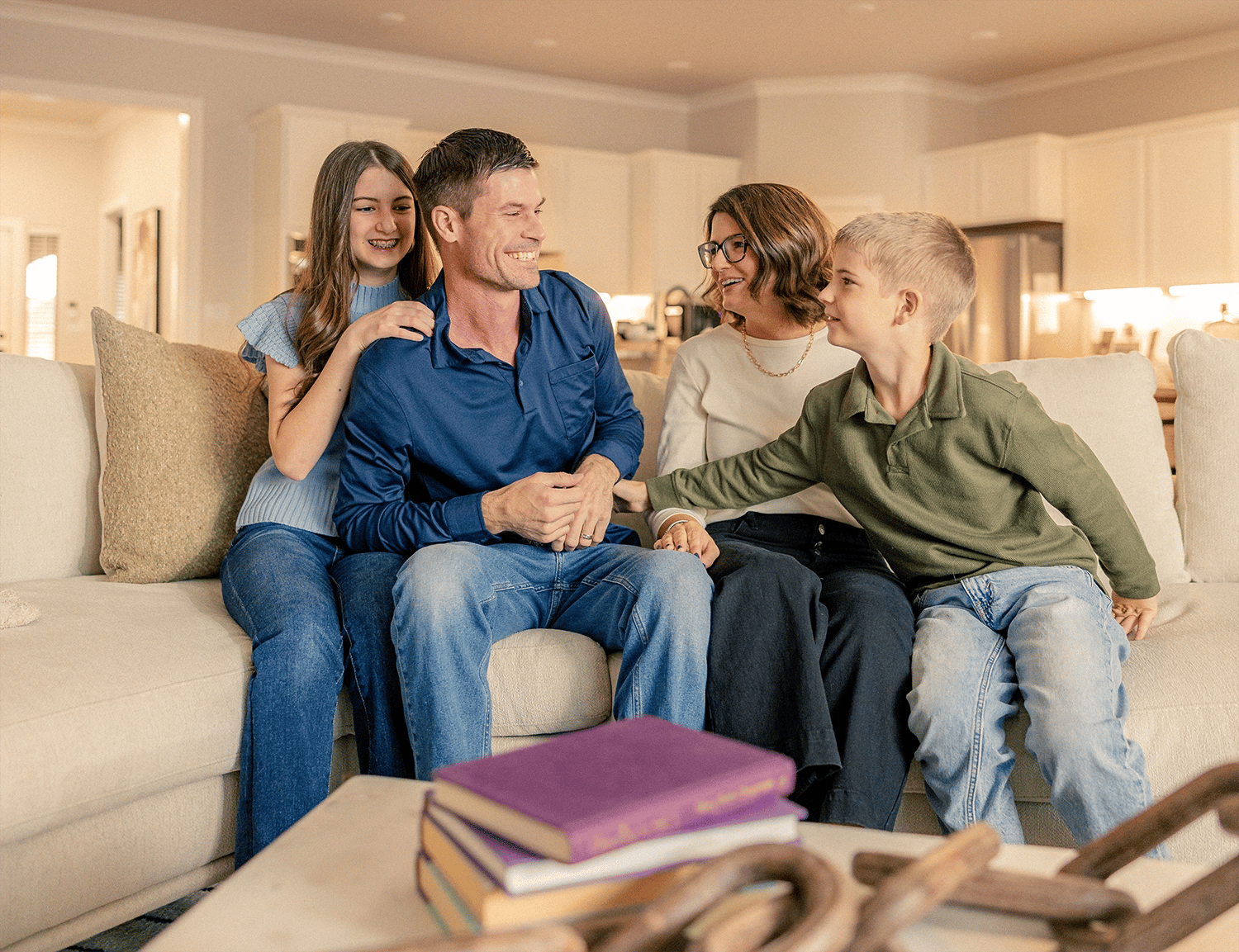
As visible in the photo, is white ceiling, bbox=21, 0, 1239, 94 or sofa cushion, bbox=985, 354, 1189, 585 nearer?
sofa cushion, bbox=985, 354, 1189, 585

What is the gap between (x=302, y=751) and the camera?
156 centimetres

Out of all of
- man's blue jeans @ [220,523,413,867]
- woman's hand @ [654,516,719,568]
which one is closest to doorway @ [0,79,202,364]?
man's blue jeans @ [220,523,413,867]

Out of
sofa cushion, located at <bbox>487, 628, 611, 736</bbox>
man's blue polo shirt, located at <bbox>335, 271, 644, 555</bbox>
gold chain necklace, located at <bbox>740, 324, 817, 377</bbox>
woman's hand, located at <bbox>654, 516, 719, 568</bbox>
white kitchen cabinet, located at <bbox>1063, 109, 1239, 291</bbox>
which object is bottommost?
sofa cushion, located at <bbox>487, 628, 611, 736</bbox>

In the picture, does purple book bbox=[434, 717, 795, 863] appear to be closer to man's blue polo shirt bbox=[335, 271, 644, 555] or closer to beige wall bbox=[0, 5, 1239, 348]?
man's blue polo shirt bbox=[335, 271, 644, 555]

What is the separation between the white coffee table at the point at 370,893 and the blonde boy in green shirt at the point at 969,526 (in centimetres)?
53

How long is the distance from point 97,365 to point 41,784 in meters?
0.92

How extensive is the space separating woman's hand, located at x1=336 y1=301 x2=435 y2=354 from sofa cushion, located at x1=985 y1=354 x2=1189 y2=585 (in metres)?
1.07

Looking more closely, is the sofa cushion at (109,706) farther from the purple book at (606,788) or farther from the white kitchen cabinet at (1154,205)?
the white kitchen cabinet at (1154,205)

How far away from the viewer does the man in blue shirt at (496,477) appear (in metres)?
1.58

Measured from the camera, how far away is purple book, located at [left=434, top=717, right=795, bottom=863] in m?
0.70

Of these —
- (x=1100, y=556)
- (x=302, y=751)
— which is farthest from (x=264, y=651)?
(x=1100, y=556)

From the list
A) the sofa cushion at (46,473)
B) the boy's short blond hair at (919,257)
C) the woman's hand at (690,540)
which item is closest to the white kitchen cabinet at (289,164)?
the sofa cushion at (46,473)

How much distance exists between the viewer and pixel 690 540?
1.84 m

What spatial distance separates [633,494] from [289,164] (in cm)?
490
